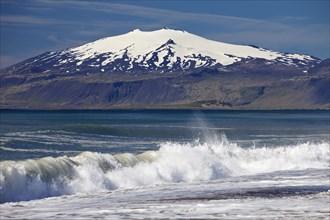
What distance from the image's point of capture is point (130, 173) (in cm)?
3759

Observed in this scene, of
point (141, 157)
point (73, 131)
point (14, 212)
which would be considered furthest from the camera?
point (73, 131)

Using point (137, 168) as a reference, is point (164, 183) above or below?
below

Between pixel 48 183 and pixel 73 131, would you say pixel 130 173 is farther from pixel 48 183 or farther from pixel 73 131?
pixel 73 131

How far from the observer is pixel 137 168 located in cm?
3897

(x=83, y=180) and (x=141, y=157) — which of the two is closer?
(x=83, y=180)

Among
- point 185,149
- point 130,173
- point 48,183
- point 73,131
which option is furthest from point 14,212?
point 73,131

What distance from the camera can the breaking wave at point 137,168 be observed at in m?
31.5

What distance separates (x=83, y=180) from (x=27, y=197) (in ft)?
15.0

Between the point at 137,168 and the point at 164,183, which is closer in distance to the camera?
the point at 164,183

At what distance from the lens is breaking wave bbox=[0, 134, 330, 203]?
31.5 meters

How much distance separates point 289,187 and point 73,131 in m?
43.0

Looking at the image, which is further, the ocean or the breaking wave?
the breaking wave

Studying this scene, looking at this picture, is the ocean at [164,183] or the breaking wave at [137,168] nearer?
the ocean at [164,183]

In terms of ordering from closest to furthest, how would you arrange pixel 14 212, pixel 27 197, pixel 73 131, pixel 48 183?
pixel 14 212 → pixel 27 197 → pixel 48 183 → pixel 73 131
